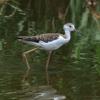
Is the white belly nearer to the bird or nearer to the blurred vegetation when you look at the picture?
the bird

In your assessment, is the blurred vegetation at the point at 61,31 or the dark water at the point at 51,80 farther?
the blurred vegetation at the point at 61,31

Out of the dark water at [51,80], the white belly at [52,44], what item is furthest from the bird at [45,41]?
the dark water at [51,80]

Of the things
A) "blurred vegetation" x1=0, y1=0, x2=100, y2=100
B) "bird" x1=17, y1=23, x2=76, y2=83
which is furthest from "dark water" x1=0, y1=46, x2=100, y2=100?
"bird" x1=17, y1=23, x2=76, y2=83

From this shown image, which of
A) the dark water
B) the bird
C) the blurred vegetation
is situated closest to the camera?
the dark water

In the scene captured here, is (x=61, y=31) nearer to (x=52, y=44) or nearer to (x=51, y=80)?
(x=52, y=44)

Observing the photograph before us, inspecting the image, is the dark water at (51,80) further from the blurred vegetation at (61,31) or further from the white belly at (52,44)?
the white belly at (52,44)

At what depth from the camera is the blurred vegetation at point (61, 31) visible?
30.5 ft

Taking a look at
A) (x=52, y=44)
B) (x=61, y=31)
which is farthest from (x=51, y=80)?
(x=61, y=31)

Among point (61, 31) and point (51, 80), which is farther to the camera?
point (61, 31)

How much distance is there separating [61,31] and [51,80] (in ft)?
12.9

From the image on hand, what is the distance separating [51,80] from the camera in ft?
31.4

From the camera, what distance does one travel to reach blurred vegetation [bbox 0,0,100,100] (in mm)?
9305

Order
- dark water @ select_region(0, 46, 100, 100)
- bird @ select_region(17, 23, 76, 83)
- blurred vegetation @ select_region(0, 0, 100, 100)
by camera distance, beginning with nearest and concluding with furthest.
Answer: dark water @ select_region(0, 46, 100, 100) → blurred vegetation @ select_region(0, 0, 100, 100) → bird @ select_region(17, 23, 76, 83)

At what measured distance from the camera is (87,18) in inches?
523
